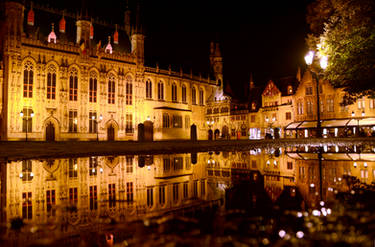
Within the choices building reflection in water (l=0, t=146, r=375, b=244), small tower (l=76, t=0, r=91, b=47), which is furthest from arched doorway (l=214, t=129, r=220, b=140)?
building reflection in water (l=0, t=146, r=375, b=244)

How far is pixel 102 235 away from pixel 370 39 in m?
12.7

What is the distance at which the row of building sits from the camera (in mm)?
33031

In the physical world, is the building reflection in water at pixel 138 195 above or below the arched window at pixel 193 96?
below

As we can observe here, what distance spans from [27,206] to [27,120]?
33973mm

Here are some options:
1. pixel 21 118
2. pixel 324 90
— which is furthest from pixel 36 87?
pixel 324 90

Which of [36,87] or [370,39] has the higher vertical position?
[36,87]

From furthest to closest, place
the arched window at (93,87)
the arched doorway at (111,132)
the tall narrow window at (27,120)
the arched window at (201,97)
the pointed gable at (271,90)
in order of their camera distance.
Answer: the arched window at (201,97) < the pointed gable at (271,90) < the arched doorway at (111,132) < the arched window at (93,87) < the tall narrow window at (27,120)

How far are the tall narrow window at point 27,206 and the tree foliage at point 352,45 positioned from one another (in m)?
12.1

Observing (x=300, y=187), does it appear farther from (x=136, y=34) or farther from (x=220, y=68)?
(x=220, y=68)

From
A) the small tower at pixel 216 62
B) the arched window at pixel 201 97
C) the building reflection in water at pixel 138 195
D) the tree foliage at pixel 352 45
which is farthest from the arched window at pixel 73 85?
the building reflection in water at pixel 138 195

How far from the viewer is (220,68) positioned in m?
61.4

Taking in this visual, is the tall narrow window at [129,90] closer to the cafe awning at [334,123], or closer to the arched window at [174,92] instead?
the arched window at [174,92]

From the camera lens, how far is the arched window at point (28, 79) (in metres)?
33.0

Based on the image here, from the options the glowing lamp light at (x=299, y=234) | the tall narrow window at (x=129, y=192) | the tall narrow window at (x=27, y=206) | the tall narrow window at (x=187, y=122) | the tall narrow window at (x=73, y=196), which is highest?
the tall narrow window at (x=187, y=122)
